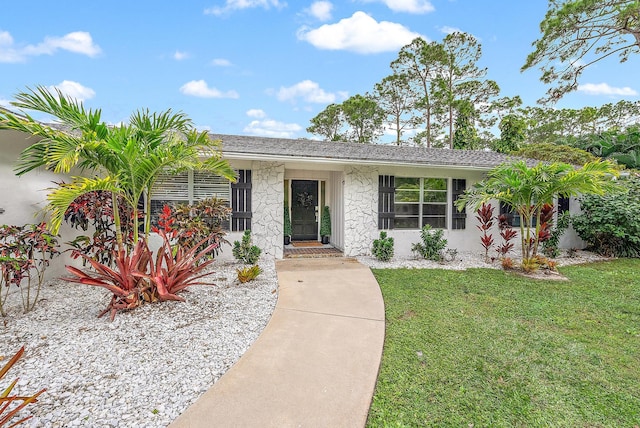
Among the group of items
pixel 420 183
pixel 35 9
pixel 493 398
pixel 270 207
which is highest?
pixel 35 9

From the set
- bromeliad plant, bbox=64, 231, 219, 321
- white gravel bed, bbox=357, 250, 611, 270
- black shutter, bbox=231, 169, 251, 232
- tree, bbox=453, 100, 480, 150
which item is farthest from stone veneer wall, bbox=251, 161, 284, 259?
tree, bbox=453, 100, 480, 150

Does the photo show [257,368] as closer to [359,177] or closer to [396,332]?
[396,332]

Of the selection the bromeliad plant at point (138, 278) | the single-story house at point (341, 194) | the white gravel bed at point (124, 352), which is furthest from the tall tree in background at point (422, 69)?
the bromeliad plant at point (138, 278)

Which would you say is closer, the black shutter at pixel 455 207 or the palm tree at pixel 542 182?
the palm tree at pixel 542 182

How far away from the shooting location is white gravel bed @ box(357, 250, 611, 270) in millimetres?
7371

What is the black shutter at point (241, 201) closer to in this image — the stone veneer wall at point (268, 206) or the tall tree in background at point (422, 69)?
the stone veneer wall at point (268, 206)

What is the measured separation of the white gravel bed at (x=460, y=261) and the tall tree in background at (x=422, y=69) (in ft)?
54.4

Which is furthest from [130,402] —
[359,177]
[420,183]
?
[420,183]

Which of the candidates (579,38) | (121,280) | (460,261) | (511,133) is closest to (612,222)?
(460,261)

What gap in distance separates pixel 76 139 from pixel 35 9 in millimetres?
7107

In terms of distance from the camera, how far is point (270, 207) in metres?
7.89

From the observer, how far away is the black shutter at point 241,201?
7.66m

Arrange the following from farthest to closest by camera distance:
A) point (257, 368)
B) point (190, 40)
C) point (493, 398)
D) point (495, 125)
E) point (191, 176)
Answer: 1. point (495, 125)
2. point (190, 40)
3. point (191, 176)
4. point (257, 368)
5. point (493, 398)

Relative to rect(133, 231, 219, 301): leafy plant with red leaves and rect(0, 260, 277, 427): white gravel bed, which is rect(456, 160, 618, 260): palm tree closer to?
rect(0, 260, 277, 427): white gravel bed
